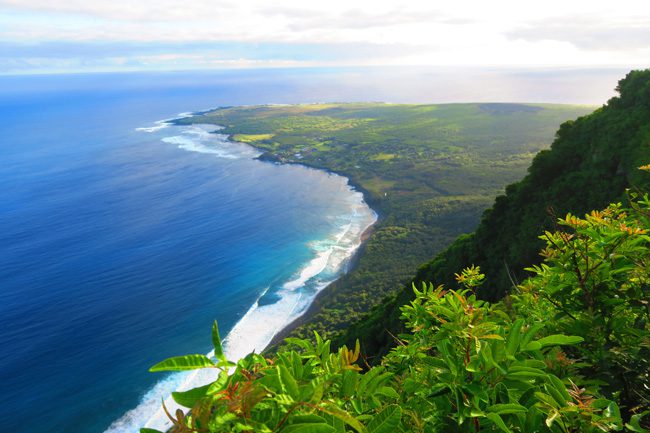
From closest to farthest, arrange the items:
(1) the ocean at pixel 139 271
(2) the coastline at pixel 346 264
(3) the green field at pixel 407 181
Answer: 1. (1) the ocean at pixel 139 271
2. (2) the coastline at pixel 346 264
3. (3) the green field at pixel 407 181

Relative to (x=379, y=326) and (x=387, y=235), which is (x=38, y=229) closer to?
(x=387, y=235)

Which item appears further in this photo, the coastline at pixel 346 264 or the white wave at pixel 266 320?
the coastline at pixel 346 264

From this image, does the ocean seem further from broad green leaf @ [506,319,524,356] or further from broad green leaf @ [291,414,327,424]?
broad green leaf @ [506,319,524,356]

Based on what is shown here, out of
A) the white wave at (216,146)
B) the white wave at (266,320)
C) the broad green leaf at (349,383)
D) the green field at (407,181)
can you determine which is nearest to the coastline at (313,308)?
the green field at (407,181)

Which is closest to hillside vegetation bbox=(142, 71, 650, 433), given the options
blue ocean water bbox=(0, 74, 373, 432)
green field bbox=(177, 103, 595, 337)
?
green field bbox=(177, 103, 595, 337)

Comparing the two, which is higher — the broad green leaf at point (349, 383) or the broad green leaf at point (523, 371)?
the broad green leaf at point (523, 371)

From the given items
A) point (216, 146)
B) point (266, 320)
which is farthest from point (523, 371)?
point (216, 146)

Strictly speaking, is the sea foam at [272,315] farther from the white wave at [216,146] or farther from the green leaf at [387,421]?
the white wave at [216,146]

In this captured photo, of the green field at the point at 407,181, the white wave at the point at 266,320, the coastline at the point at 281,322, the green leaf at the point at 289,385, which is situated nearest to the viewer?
the green leaf at the point at 289,385
